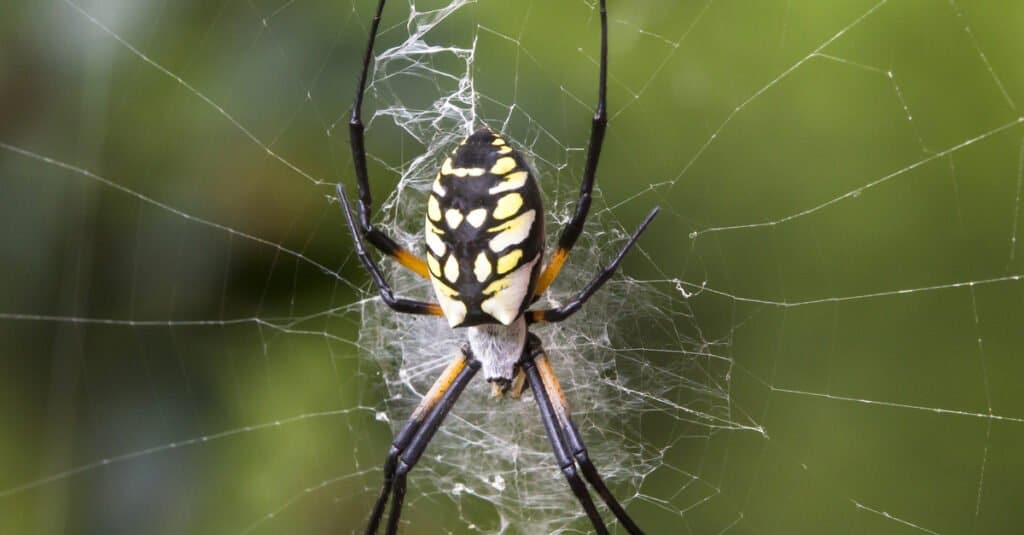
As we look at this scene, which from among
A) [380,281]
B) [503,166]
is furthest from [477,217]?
[380,281]

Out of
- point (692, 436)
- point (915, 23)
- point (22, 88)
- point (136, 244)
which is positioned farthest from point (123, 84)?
point (915, 23)

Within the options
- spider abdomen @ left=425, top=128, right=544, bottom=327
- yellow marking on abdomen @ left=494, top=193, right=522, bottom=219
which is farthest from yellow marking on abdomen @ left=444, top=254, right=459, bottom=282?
yellow marking on abdomen @ left=494, top=193, right=522, bottom=219

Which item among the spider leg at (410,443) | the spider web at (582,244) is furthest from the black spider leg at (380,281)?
the spider leg at (410,443)

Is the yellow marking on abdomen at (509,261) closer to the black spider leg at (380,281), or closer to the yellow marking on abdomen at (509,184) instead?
the yellow marking on abdomen at (509,184)

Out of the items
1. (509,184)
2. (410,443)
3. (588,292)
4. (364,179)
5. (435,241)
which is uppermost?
(364,179)

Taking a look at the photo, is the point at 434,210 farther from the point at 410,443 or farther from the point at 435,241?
the point at 410,443
